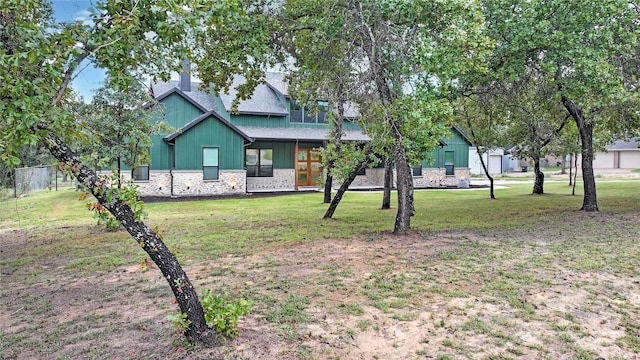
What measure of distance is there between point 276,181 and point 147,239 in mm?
20476

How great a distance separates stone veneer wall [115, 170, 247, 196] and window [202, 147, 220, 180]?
221 mm

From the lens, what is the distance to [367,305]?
4.78 metres

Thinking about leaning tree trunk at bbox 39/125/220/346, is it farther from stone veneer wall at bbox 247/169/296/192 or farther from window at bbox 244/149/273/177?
window at bbox 244/149/273/177

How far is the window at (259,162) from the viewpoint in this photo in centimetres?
2323

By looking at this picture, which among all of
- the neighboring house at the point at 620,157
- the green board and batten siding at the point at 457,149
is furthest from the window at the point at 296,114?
the neighboring house at the point at 620,157

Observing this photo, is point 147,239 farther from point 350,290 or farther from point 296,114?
point 296,114

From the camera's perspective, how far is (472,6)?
24.7ft

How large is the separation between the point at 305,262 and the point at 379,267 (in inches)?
49.5

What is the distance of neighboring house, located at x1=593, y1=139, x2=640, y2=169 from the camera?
4359 cm

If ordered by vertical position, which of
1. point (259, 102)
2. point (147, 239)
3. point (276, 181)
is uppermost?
point (259, 102)

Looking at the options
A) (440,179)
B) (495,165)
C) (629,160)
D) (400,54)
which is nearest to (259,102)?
(440,179)

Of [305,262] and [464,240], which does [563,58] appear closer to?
[464,240]

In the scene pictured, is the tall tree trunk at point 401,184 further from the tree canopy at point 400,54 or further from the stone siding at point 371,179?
the stone siding at point 371,179

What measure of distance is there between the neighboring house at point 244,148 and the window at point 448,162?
7 cm
